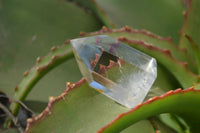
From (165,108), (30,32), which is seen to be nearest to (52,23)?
(30,32)

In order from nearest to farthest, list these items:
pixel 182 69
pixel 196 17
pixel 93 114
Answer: pixel 93 114 → pixel 182 69 → pixel 196 17

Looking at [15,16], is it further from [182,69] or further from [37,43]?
[182,69]

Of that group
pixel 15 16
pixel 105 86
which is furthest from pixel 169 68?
pixel 15 16

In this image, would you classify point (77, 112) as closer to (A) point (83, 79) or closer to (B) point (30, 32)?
(A) point (83, 79)

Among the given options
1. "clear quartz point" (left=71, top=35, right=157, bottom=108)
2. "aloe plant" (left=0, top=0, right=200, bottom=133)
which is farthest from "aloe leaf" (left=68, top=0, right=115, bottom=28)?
"clear quartz point" (left=71, top=35, right=157, bottom=108)

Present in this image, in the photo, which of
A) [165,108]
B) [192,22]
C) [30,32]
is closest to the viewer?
[165,108]

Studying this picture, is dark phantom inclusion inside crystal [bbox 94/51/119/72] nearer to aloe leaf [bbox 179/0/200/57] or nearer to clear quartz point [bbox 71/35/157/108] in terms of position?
clear quartz point [bbox 71/35/157/108]

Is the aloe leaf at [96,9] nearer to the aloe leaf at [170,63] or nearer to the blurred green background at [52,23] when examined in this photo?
the blurred green background at [52,23]
